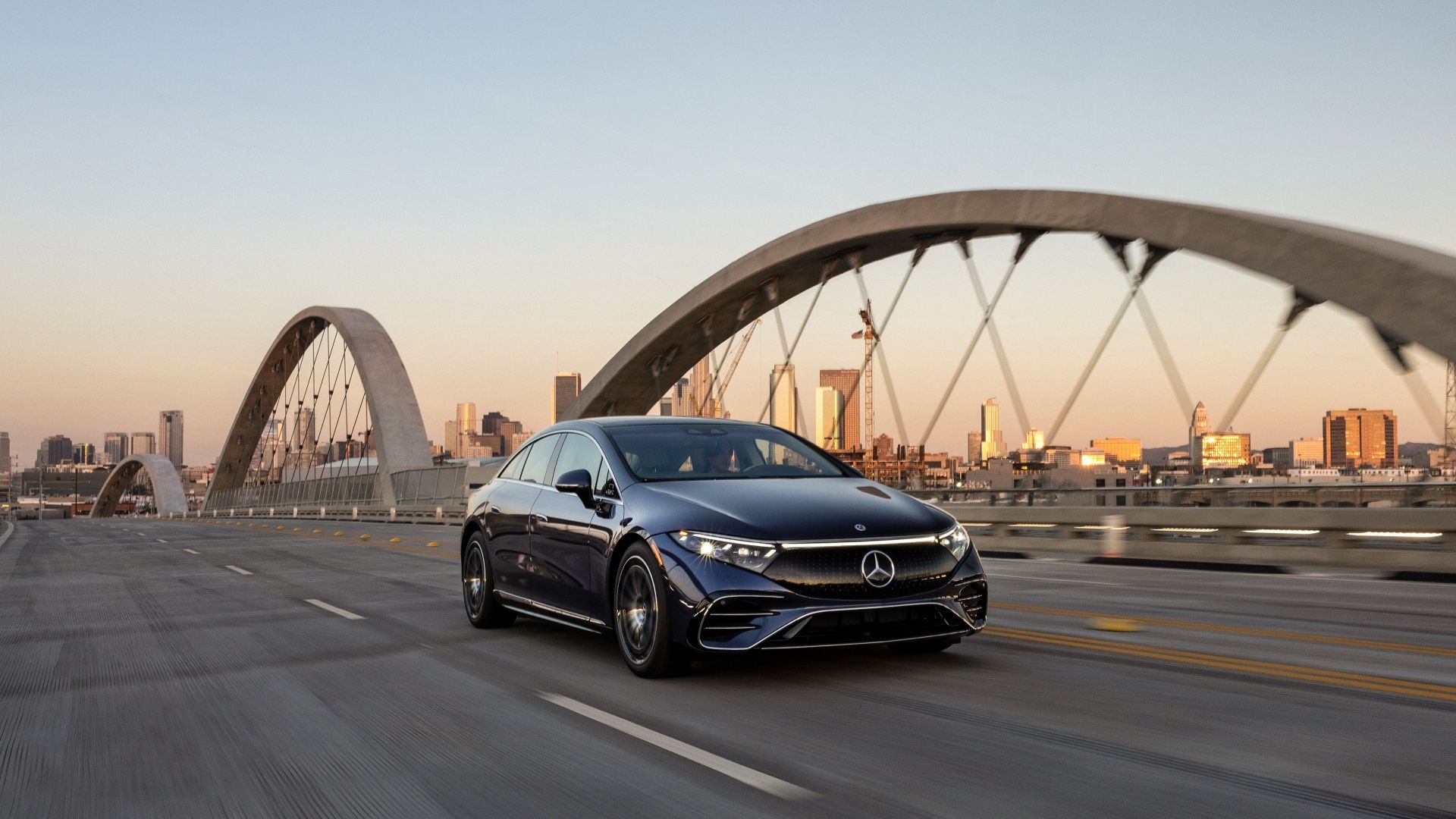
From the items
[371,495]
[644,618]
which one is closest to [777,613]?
[644,618]

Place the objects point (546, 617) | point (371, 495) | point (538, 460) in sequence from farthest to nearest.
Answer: point (371, 495) < point (538, 460) < point (546, 617)

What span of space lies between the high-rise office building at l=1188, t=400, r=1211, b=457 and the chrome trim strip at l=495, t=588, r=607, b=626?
1306 cm

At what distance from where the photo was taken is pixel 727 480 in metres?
7.58

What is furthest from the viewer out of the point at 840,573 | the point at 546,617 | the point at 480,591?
the point at 480,591

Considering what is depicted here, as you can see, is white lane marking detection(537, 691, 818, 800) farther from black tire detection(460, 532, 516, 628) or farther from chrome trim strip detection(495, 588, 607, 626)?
black tire detection(460, 532, 516, 628)

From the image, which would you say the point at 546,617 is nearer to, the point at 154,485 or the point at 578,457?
the point at 578,457

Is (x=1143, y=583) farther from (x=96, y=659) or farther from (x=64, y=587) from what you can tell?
(x=64, y=587)

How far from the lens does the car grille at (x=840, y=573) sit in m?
6.46

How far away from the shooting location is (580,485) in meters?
7.80

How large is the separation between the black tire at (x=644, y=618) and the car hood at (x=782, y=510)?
0.81ft

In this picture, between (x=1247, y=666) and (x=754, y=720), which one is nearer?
(x=754, y=720)

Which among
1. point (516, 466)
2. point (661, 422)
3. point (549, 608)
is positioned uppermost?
point (661, 422)

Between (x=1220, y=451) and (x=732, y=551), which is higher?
(x=1220, y=451)

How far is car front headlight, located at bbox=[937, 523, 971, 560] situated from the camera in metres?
6.84
